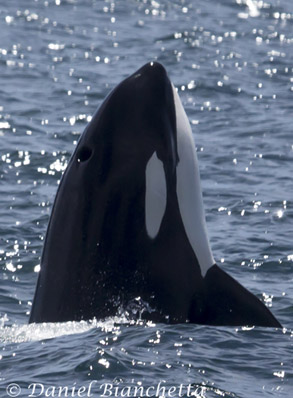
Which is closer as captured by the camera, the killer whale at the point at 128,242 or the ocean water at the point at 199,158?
the ocean water at the point at 199,158

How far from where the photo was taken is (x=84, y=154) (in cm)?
1177

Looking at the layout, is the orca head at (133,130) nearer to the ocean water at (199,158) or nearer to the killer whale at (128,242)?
the killer whale at (128,242)

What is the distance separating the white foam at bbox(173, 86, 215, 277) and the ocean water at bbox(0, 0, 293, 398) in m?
0.76

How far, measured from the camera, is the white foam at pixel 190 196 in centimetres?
1182

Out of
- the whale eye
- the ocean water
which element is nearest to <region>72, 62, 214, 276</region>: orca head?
the whale eye

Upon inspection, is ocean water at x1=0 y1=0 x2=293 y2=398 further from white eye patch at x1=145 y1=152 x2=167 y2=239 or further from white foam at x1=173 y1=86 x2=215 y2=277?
white eye patch at x1=145 y1=152 x2=167 y2=239

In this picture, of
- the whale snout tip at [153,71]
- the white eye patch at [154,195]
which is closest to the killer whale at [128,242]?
the white eye patch at [154,195]

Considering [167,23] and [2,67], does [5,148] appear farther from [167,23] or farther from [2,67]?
[167,23]

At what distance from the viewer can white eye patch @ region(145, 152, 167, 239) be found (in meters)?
11.6

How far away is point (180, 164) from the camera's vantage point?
12.1 m

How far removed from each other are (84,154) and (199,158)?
37.7 feet

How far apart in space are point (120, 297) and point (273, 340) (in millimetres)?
1492

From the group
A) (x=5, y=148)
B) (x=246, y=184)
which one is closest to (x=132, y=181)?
(x=246, y=184)

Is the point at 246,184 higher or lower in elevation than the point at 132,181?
lower
